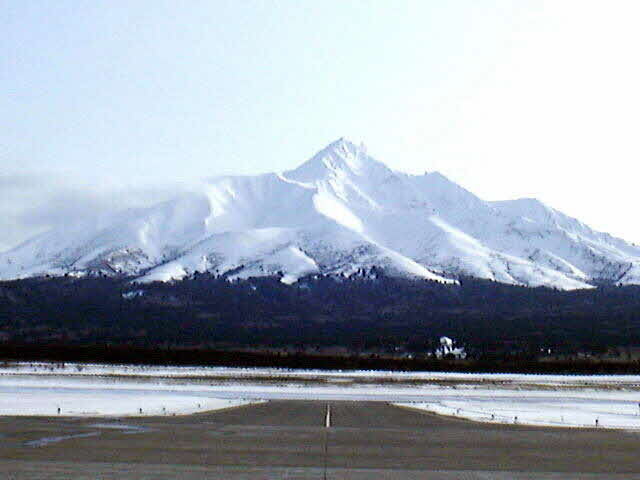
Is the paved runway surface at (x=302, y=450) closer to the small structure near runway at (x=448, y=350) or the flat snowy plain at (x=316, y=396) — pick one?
the flat snowy plain at (x=316, y=396)

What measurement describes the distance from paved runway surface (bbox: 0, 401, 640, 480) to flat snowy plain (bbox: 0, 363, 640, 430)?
279 inches

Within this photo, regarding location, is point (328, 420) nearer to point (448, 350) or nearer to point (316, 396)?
point (316, 396)

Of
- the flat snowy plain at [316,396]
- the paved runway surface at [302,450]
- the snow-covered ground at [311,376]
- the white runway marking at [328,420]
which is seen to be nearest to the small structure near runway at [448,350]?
the snow-covered ground at [311,376]

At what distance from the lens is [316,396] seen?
7119 centimetres

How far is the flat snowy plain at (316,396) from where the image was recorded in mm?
49966

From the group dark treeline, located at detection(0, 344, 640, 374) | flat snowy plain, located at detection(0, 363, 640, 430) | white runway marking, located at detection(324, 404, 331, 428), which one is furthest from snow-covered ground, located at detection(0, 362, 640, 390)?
white runway marking, located at detection(324, 404, 331, 428)

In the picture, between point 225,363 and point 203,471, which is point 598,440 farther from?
point 225,363

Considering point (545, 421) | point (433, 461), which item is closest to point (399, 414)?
point (545, 421)

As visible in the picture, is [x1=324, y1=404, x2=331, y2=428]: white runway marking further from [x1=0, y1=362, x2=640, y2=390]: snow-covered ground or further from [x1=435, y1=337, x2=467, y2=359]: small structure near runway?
[x1=435, y1=337, x2=467, y2=359]: small structure near runway

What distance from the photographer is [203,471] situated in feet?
79.2

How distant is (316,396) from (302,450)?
41469 mm

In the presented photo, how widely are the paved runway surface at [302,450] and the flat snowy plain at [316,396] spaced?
7091 millimetres

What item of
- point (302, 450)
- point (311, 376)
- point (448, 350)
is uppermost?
point (448, 350)

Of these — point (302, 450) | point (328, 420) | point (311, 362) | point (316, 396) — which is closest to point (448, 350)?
point (311, 362)
